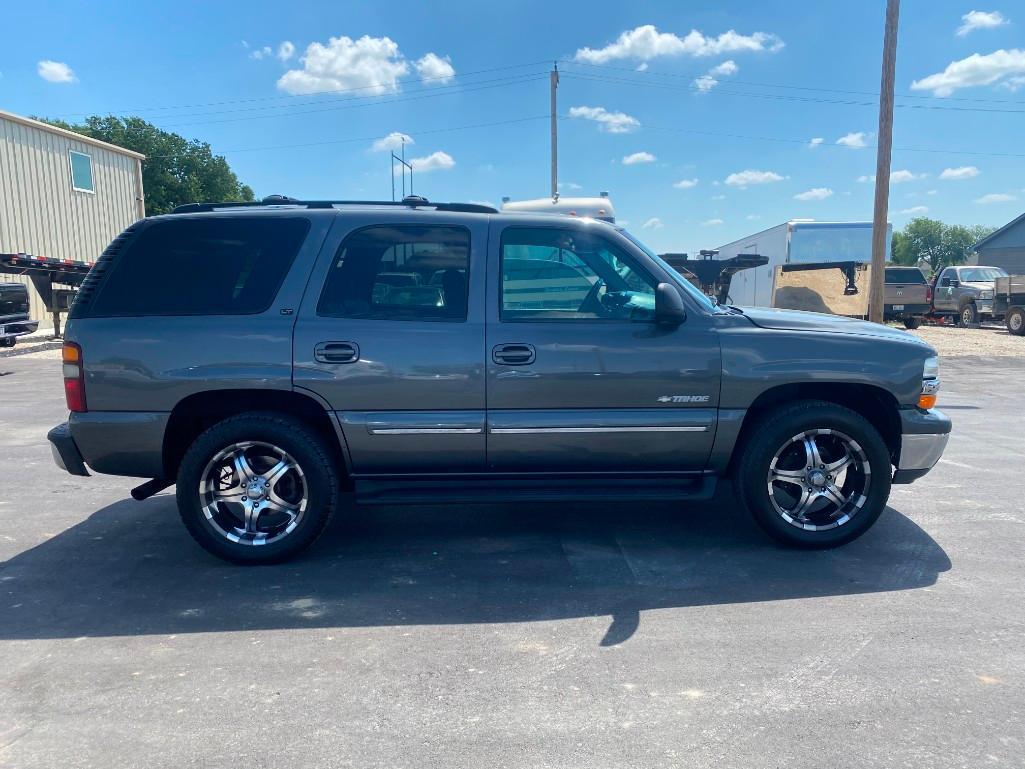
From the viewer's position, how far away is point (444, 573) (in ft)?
13.6

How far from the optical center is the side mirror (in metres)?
4.09

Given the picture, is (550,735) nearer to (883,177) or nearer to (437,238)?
(437,238)

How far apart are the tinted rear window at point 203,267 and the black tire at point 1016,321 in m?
22.9

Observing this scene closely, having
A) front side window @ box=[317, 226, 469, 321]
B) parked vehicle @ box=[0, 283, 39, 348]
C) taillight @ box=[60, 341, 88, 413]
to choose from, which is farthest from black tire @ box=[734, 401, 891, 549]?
parked vehicle @ box=[0, 283, 39, 348]

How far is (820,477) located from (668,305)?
4.51ft

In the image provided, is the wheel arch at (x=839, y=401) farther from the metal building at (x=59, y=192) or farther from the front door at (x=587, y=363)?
the metal building at (x=59, y=192)

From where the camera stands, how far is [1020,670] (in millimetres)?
3068

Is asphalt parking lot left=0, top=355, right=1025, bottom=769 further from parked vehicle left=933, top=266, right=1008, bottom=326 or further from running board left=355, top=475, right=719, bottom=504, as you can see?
parked vehicle left=933, top=266, right=1008, bottom=326

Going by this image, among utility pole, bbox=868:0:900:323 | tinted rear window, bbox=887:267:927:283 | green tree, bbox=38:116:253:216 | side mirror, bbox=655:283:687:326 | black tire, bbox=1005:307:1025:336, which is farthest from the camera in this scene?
green tree, bbox=38:116:253:216

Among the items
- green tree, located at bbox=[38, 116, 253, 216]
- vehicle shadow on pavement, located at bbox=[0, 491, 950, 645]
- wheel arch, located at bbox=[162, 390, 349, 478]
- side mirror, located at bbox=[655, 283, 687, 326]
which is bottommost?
vehicle shadow on pavement, located at bbox=[0, 491, 950, 645]

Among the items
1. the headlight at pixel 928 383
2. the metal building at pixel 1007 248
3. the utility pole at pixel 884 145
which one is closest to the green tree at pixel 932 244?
the metal building at pixel 1007 248

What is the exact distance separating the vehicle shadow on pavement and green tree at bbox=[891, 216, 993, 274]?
10188 centimetres

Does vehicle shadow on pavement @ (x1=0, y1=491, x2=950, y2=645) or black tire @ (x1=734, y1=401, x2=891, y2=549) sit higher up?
black tire @ (x1=734, y1=401, x2=891, y2=549)

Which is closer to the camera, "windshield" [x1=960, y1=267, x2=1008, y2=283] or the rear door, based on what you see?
the rear door
